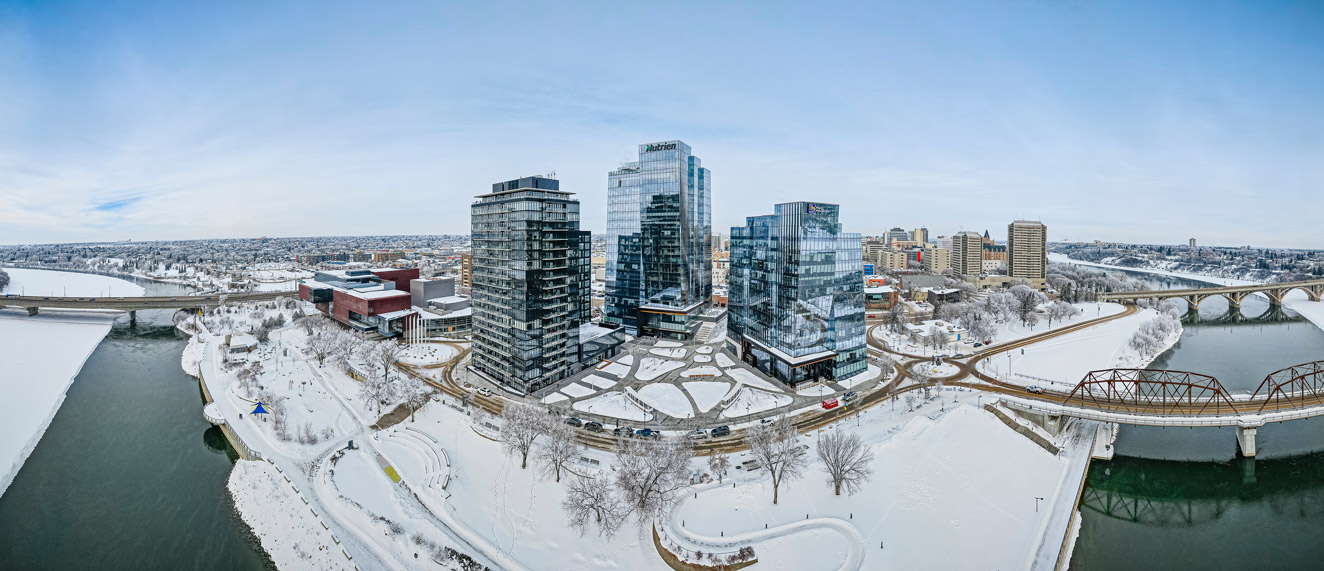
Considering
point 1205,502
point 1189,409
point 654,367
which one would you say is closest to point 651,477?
point 654,367

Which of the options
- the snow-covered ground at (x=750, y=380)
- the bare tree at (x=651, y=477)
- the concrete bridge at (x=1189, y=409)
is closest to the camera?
the bare tree at (x=651, y=477)

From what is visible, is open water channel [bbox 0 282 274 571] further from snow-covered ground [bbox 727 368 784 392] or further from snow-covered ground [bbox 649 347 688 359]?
snow-covered ground [bbox 649 347 688 359]

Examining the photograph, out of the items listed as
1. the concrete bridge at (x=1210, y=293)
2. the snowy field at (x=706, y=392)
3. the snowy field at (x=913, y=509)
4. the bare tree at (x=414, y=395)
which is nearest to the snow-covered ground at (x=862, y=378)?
the snowy field at (x=706, y=392)

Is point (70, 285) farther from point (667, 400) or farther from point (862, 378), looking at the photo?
point (862, 378)

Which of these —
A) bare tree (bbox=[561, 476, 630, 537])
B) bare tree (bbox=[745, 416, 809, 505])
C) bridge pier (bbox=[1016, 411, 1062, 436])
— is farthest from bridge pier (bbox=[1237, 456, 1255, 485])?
bare tree (bbox=[561, 476, 630, 537])

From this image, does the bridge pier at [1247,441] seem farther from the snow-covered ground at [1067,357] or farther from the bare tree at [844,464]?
the bare tree at [844,464]

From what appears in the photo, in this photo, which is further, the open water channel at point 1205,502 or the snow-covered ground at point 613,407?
the snow-covered ground at point 613,407
